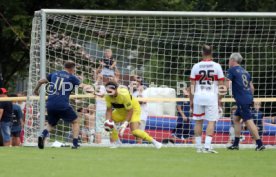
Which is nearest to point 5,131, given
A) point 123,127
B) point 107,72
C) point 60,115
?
point 107,72

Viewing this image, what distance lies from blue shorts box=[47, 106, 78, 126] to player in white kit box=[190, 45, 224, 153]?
2564mm

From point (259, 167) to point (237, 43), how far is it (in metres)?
8.82

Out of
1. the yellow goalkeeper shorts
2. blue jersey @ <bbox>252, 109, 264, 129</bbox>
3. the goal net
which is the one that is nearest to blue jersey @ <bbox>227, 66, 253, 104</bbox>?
the yellow goalkeeper shorts

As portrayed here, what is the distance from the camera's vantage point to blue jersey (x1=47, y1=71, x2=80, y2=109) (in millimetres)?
17828

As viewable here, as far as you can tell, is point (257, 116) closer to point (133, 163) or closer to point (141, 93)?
point (141, 93)

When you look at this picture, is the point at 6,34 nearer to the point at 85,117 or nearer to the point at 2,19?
the point at 2,19

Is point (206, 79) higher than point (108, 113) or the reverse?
higher

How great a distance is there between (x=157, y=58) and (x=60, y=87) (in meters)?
3.98

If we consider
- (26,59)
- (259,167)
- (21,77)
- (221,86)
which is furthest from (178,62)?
(21,77)

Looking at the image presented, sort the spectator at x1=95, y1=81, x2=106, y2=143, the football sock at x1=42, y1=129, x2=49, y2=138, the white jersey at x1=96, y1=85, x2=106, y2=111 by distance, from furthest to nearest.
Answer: the spectator at x1=95, y1=81, x2=106, y2=143 → the white jersey at x1=96, y1=85, x2=106, y2=111 → the football sock at x1=42, y1=129, x2=49, y2=138

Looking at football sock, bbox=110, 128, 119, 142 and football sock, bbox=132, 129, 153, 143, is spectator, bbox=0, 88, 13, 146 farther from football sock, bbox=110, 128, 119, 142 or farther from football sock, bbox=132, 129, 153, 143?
football sock, bbox=132, 129, 153, 143

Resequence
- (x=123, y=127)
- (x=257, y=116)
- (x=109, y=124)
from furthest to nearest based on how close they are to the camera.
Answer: (x=257, y=116) < (x=123, y=127) < (x=109, y=124)

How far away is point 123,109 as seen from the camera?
18328 millimetres

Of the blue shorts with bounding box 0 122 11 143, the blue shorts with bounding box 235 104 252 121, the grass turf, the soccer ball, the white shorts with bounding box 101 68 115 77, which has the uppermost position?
the white shorts with bounding box 101 68 115 77
